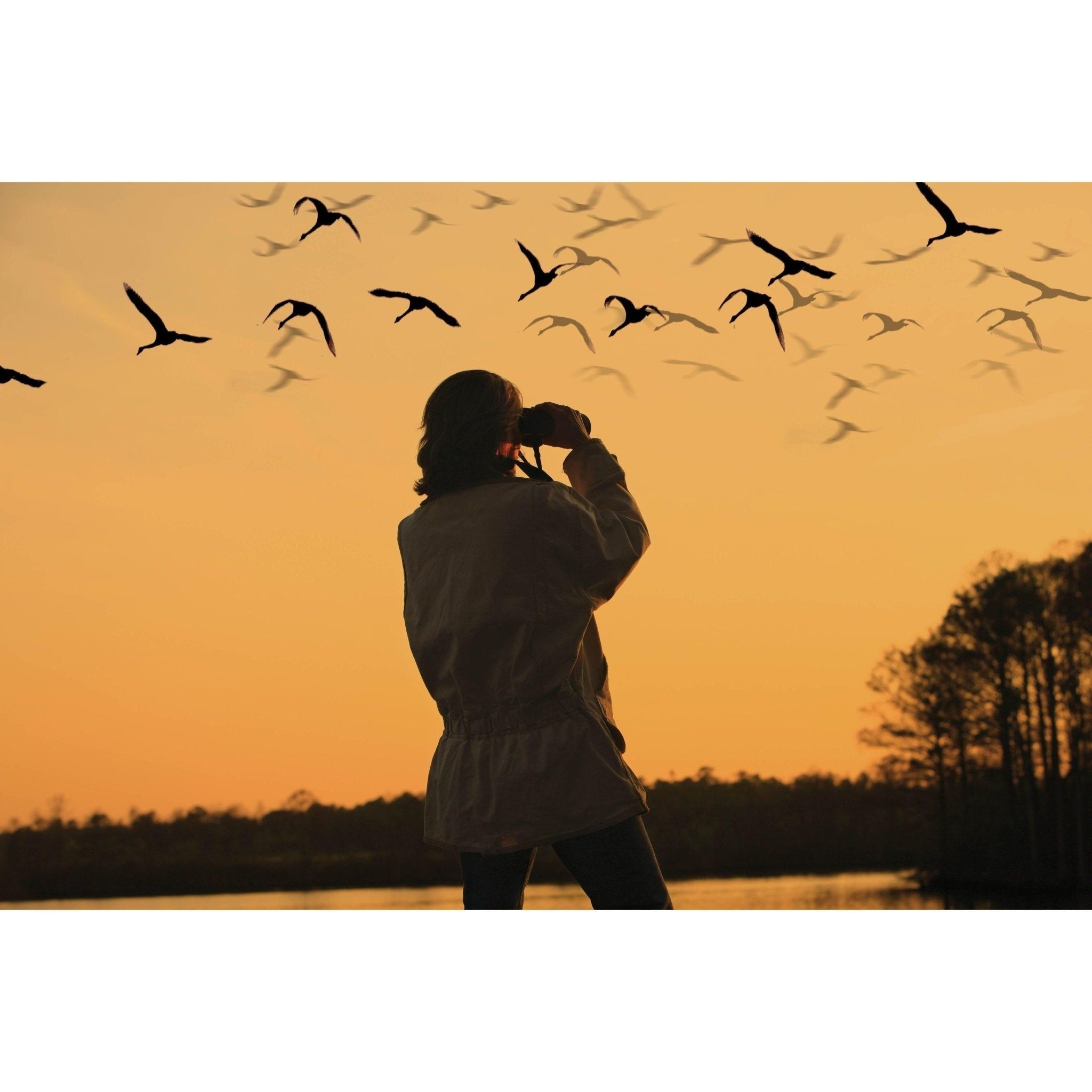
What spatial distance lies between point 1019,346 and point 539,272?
0.98 metres

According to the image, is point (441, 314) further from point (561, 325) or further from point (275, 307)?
point (275, 307)

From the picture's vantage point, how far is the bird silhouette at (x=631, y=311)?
2.24 metres

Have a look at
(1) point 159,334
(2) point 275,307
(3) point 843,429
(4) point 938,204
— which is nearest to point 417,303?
(2) point 275,307

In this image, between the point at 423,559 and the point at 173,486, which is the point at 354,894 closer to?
the point at 173,486

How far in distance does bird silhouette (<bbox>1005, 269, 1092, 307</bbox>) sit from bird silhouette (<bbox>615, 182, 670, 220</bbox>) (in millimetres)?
712

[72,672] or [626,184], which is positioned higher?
[626,184]

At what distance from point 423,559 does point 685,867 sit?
3.86 ft

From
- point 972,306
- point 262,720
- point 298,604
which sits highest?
point 972,306

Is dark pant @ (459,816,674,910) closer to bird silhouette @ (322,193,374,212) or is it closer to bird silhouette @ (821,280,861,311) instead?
bird silhouette @ (821,280,861,311)

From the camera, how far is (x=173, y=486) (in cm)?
228

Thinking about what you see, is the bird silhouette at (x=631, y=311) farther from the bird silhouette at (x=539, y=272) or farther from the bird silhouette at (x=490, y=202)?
the bird silhouette at (x=490, y=202)

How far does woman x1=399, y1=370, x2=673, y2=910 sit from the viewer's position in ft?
4.01

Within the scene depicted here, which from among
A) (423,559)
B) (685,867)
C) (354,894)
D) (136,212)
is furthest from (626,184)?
(354,894)

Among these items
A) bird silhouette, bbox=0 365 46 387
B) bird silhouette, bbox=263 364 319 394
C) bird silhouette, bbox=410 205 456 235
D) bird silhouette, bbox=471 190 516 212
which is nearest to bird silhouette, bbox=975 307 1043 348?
bird silhouette, bbox=471 190 516 212
